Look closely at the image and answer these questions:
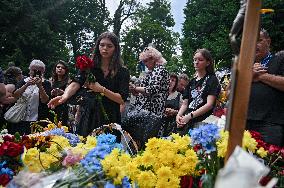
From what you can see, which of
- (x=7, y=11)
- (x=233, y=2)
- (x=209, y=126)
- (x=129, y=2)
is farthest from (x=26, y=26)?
(x=209, y=126)

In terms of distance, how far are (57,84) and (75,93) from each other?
6.79 ft

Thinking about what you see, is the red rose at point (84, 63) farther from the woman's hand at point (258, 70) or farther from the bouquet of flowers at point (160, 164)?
the bouquet of flowers at point (160, 164)

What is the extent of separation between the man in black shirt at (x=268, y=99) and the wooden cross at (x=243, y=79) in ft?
6.66

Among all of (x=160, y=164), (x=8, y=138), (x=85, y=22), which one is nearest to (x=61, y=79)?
(x=8, y=138)

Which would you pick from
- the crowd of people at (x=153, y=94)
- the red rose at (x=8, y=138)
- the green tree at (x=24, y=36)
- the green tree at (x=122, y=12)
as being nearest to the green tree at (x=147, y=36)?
the green tree at (x=122, y=12)

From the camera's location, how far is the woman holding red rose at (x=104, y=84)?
3.64 m

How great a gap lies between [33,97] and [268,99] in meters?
3.07

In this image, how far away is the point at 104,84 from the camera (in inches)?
144

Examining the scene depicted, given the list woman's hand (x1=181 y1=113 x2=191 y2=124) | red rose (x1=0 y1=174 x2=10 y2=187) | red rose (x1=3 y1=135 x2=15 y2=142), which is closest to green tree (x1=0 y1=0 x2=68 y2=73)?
woman's hand (x1=181 y1=113 x2=191 y2=124)

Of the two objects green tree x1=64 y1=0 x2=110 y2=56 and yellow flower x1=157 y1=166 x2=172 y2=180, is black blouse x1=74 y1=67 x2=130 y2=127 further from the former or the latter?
green tree x1=64 y1=0 x2=110 y2=56

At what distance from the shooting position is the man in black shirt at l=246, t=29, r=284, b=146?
307 cm

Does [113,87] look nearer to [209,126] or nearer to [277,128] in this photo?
[277,128]

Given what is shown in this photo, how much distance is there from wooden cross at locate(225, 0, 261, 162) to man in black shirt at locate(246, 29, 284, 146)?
6.66 feet

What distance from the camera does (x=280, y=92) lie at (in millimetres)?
3170
